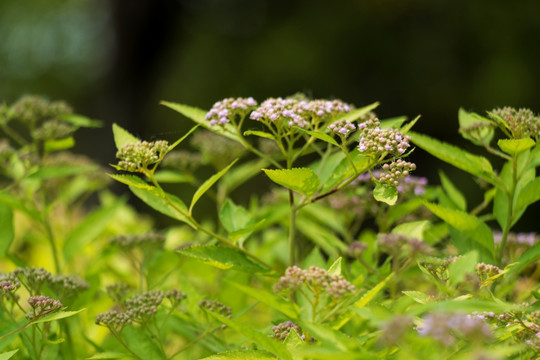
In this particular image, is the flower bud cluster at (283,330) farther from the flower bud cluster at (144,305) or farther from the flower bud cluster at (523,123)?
the flower bud cluster at (523,123)

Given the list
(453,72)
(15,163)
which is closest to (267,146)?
(15,163)

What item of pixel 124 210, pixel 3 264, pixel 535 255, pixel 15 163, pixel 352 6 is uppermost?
pixel 352 6

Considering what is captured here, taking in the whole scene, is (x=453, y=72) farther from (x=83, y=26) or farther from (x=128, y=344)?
(x=83, y=26)

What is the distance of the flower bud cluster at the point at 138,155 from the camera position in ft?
3.43

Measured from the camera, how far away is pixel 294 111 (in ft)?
3.59

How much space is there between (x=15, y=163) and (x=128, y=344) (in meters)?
0.87

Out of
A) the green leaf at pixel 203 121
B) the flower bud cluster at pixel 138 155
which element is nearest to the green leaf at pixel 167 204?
the flower bud cluster at pixel 138 155

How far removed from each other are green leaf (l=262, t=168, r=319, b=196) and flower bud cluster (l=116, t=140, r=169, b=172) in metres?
0.22

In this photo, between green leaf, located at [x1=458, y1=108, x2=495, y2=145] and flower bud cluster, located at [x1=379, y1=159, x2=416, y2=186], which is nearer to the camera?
flower bud cluster, located at [x1=379, y1=159, x2=416, y2=186]

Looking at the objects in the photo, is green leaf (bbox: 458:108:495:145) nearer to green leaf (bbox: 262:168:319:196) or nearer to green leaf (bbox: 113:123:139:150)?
green leaf (bbox: 262:168:319:196)

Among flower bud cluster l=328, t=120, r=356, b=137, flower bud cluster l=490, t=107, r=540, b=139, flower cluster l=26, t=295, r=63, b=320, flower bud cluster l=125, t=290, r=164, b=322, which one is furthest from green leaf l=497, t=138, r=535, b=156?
flower cluster l=26, t=295, r=63, b=320

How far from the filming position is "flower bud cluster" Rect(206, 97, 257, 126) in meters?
1.17

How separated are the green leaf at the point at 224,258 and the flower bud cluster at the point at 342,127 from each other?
0.29m

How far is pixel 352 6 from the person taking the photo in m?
6.70
